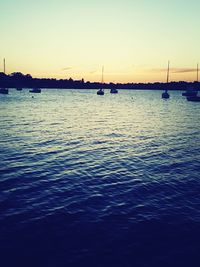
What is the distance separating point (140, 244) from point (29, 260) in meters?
4.22

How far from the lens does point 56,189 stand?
1554 centimetres

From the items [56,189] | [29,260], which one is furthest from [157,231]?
[56,189]

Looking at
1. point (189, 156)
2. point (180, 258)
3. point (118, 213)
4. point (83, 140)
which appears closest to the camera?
point (180, 258)

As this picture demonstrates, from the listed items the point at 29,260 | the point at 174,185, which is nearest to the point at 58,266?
the point at 29,260

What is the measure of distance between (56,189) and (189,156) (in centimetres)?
1383

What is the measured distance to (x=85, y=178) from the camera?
693 inches

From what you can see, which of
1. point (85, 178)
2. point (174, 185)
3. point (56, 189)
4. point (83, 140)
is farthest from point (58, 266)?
point (83, 140)

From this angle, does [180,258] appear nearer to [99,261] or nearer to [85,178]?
[99,261]

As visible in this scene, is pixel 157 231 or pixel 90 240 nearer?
pixel 90 240

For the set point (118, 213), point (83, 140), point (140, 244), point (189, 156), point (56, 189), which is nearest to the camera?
point (140, 244)

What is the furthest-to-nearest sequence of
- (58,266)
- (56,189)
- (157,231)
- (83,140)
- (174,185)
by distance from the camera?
1. (83,140)
2. (174,185)
3. (56,189)
4. (157,231)
5. (58,266)

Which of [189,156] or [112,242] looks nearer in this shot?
[112,242]

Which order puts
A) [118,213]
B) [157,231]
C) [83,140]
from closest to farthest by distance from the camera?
[157,231] < [118,213] < [83,140]

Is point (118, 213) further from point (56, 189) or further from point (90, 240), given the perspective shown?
point (56, 189)
